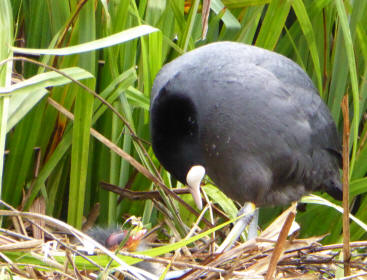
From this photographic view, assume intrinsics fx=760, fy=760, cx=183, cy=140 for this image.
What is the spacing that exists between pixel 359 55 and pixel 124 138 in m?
0.91

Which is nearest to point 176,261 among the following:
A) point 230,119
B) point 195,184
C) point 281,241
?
point 281,241

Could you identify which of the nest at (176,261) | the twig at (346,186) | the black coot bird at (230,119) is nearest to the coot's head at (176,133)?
the black coot bird at (230,119)

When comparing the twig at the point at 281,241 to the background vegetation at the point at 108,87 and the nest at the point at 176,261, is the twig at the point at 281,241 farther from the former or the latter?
the background vegetation at the point at 108,87

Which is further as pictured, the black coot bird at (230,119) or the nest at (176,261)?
the black coot bird at (230,119)

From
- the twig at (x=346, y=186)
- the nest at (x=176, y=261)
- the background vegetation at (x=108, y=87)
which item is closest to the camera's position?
the twig at (x=346, y=186)

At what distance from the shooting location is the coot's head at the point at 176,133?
84.4 inches

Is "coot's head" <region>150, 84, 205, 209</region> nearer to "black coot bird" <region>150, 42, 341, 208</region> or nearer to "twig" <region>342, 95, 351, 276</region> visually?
"black coot bird" <region>150, 42, 341, 208</region>

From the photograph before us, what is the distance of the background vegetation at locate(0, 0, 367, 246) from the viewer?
81.3 inches

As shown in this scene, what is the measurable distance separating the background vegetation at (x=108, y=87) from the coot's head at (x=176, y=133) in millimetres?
69

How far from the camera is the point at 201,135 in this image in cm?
219

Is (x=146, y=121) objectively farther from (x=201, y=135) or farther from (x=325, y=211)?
(x=325, y=211)

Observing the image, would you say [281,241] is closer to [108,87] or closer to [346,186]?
[346,186]

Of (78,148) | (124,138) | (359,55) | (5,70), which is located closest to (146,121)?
(124,138)

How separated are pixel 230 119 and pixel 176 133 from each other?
165 millimetres
